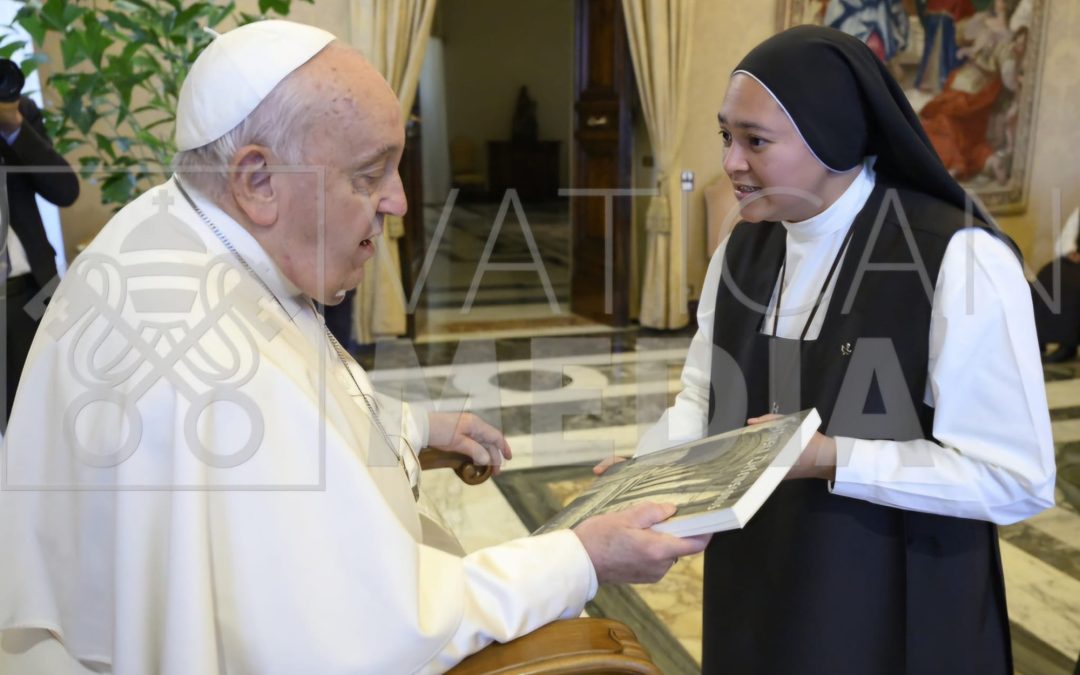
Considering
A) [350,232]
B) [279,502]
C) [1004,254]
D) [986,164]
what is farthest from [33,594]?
[986,164]

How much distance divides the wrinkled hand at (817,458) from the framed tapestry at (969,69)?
6.03 meters

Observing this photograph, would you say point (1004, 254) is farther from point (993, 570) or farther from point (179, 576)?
point (179, 576)

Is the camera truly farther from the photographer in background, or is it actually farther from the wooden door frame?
the wooden door frame

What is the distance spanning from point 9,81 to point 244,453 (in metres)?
2.33

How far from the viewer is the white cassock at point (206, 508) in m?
1.11

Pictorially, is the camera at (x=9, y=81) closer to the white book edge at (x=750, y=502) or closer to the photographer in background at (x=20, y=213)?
the photographer in background at (x=20, y=213)

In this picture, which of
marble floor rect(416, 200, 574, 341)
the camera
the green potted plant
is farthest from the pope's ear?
marble floor rect(416, 200, 574, 341)

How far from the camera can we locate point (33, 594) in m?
1.23

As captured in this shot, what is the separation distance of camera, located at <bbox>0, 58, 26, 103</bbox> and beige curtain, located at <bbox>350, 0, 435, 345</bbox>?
3059 mm

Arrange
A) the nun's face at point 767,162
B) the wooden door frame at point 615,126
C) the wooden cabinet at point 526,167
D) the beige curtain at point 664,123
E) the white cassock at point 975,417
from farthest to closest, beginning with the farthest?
the wooden cabinet at point 526,167, the wooden door frame at point 615,126, the beige curtain at point 664,123, the nun's face at point 767,162, the white cassock at point 975,417

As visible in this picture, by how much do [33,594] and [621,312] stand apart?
5.85 meters

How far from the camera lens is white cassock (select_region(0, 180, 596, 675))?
1106mm

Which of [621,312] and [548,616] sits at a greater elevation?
[548,616]

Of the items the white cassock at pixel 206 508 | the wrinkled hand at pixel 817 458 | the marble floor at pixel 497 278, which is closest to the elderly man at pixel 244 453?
the white cassock at pixel 206 508
